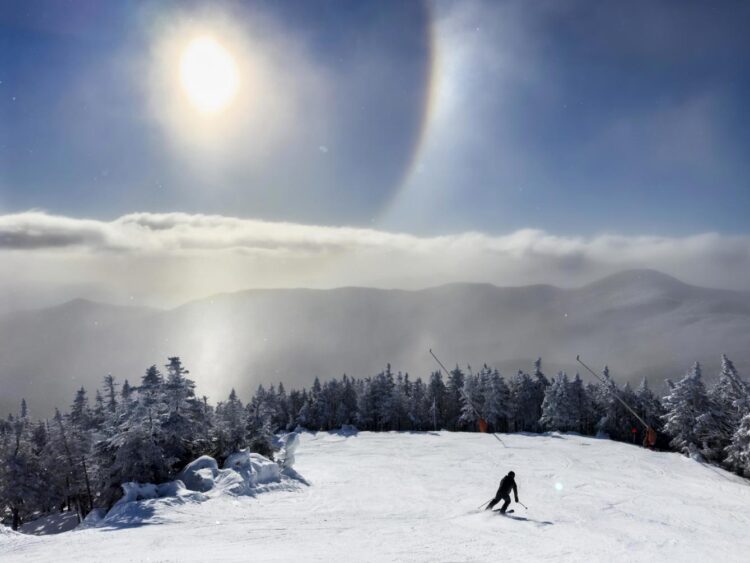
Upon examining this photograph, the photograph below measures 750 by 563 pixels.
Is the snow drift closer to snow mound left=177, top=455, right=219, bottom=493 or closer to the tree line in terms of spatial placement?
snow mound left=177, top=455, right=219, bottom=493

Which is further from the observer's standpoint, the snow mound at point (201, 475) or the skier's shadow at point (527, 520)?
the snow mound at point (201, 475)

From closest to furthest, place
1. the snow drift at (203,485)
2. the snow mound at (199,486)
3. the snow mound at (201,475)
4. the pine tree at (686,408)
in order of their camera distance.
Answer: the snow mound at (199,486)
the snow drift at (203,485)
the snow mound at (201,475)
the pine tree at (686,408)

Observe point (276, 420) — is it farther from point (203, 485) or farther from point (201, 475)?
point (203, 485)

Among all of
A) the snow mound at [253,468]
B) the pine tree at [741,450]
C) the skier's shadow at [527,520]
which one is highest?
the skier's shadow at [527,520]

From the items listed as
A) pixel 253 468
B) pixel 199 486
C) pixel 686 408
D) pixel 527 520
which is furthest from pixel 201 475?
pixel 686 408

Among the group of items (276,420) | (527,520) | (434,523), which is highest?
(527,520)

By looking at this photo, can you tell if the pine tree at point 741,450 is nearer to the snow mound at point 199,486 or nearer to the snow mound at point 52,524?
the snow mound at point 199,486

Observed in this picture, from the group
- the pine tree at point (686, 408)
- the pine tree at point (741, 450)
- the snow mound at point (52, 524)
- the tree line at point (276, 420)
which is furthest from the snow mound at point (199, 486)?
the pine tree at point (686, 408)

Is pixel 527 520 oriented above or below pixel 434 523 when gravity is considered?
above
